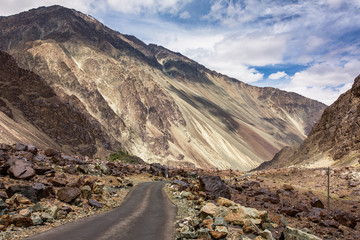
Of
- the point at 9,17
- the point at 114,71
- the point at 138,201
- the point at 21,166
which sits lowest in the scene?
the point at 138,201

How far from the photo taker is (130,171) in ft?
140

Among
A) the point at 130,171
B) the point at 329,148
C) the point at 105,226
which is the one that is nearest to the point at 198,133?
the point at 329,148

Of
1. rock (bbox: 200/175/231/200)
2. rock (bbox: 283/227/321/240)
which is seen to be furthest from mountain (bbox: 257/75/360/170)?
rock (bbox: 283/227/321/240)

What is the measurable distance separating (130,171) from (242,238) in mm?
34256

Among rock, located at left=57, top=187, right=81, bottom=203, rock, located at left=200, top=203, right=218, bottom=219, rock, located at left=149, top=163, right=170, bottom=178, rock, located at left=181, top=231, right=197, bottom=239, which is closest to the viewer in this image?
rock, located at left=181, top=231, right=197, bottom=239

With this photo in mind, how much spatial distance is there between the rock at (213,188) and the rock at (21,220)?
1232 centimetres

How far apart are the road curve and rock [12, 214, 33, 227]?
42.6 inches

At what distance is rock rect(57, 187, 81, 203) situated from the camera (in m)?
14.8

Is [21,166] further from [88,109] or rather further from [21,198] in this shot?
[88,109]

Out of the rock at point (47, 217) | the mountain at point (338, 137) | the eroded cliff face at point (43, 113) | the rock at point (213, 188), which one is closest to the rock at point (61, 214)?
the rock at point (47, 217)

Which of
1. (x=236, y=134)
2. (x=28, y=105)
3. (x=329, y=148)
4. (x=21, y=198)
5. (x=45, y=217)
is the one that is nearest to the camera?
(x=45, y=217)

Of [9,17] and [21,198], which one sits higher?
[9,17]

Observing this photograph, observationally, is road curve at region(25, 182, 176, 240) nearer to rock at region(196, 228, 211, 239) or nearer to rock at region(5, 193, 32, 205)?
rock at region(196, 228, 211, 239)

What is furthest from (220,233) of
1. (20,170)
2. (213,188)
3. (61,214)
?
(20,170)
